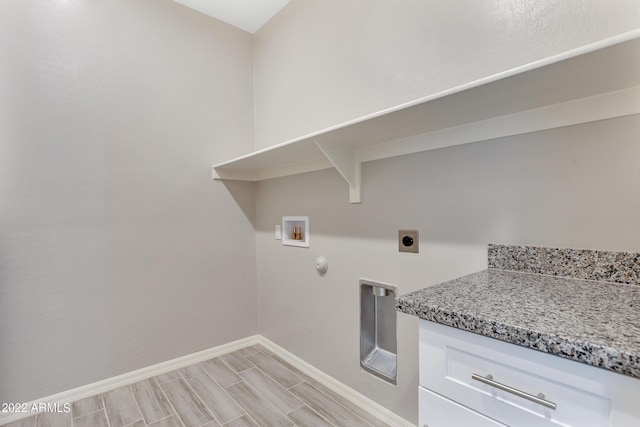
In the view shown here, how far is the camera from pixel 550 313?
2.11ft

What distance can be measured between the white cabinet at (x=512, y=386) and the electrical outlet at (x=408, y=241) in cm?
67

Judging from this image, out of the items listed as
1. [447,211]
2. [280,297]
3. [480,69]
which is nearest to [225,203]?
[280,297]

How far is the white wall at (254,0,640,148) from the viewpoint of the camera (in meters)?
0.98

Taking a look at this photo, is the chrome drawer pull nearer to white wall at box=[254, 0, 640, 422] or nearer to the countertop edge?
the countertop edge

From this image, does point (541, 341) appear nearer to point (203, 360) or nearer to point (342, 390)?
point (342, 390)

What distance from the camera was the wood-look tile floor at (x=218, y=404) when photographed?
5.04ft

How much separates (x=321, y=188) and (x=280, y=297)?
91cm

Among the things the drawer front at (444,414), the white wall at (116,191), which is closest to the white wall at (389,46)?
the white wall at (116,191)

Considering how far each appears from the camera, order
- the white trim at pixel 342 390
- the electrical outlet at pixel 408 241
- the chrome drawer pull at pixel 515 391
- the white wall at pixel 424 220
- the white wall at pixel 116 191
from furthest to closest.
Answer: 1. the white wall at pixel 116 191
2. the white trim at pixel 342 390
3. the electrical outlet at pixel 408 241
4. the white wall at pixel 424 220
5. the chrome drawer pull at pixel 515 391

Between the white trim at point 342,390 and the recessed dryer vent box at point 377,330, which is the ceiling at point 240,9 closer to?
the recessed dryer vent box at point 377,330

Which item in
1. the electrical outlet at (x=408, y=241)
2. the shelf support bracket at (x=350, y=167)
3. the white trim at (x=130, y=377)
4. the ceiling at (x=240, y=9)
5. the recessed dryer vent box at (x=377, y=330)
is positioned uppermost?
the ceiling at (x=240, y=9)

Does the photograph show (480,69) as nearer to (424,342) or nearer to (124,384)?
(424,342)

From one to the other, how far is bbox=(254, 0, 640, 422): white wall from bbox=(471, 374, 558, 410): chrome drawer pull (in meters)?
0.60

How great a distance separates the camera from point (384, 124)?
46.3 inches
